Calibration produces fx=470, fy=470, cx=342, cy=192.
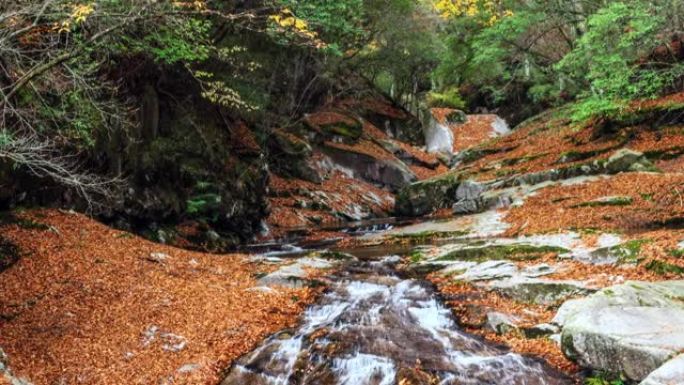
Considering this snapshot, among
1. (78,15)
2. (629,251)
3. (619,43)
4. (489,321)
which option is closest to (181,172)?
(78,15)

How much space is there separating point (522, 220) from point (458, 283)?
501 centimetres

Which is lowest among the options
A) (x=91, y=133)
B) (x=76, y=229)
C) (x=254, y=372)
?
(x=254, y=372)

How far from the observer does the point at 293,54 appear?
2139 centimetres

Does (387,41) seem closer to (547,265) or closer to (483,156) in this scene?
(483,156)

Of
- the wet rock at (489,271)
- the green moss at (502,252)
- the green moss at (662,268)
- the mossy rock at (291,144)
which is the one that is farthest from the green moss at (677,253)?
the mossy rock at (291,144)

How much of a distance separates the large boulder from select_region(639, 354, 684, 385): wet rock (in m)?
0.43

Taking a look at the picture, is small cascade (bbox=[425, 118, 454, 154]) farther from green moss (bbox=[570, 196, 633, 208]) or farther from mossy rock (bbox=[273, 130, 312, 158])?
green moss (bbox=[570, 196, 633, 208])

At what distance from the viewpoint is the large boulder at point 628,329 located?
5.44 metres

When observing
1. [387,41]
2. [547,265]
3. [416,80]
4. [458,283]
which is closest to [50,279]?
[458,283]

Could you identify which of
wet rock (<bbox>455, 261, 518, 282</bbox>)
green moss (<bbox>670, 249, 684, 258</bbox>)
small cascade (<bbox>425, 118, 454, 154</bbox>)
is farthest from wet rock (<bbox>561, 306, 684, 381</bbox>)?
small cascade (<bbox>425, 118, 454, 154</bbox>)

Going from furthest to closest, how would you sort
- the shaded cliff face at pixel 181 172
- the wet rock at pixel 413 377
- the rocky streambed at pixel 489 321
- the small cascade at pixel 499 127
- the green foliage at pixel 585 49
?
the small cascade at pixel 499 127 < the shaded cliff face at pixel 181 172 < the green foliage at pixel 585 49 < the wet rock at pixel 413 377 < the rocky streambed at pixel 489 321

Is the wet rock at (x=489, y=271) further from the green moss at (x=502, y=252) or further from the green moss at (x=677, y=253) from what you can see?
the green moss at (x=677, y=253)

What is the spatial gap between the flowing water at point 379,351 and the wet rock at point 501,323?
1.39 ft

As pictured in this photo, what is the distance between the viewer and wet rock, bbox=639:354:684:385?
462 centimetres
